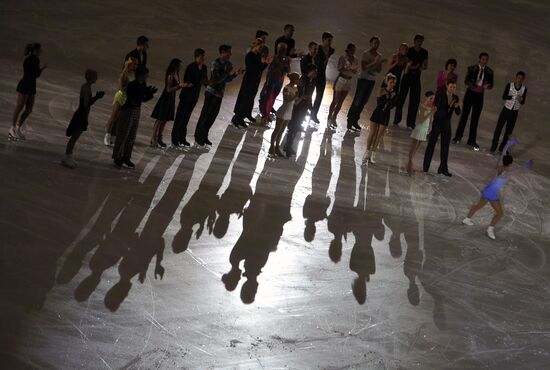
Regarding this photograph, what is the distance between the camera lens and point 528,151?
19.7m

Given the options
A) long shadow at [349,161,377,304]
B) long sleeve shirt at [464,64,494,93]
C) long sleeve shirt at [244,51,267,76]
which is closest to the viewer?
long shadow at [349,161,377,304]

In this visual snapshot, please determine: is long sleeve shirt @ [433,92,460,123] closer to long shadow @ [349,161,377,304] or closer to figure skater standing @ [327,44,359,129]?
figure skater standing @ [327,44,359,129]

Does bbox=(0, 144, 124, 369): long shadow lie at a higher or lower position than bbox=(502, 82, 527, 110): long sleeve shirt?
lower

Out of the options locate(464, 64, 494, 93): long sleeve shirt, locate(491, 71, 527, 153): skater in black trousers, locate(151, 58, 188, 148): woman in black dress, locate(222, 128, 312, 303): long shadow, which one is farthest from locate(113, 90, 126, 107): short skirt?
locate(491, 71, 527, 153): skater in black trousers

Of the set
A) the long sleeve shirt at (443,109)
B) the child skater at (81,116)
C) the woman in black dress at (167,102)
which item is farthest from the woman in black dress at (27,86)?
the long sleeve shirt at (443,109)

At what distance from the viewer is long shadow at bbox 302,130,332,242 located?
13968 millimetres

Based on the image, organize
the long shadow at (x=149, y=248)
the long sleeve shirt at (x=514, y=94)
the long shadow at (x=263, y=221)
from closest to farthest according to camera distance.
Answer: the long shadow at (x=149, y=248) → the long shadow at (x=263, y=221) → the long sleeve shirt at (x=514, y=94)

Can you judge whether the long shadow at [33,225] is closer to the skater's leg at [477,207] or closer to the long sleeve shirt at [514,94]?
the skater's leg at [477,207]

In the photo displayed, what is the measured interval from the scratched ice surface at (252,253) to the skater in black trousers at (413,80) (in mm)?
377

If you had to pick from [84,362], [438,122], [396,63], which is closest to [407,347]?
[84,362]

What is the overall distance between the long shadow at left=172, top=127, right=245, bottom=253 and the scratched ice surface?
0.12 ft

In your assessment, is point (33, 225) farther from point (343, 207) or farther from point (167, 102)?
point (343, 207)

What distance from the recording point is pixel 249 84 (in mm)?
17531

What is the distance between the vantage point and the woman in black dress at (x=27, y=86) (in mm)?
14406
